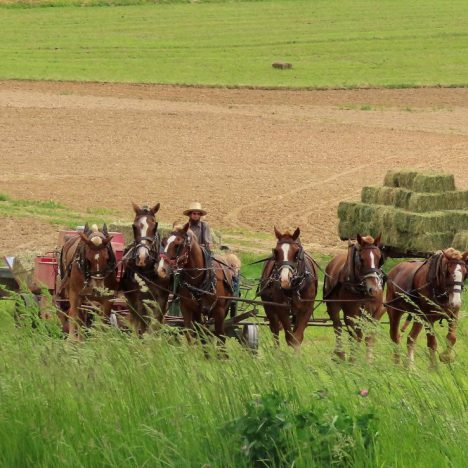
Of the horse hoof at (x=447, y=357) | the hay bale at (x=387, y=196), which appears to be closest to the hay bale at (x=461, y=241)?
the hay bale at (x=387, y=196)

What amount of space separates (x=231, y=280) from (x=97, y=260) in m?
1.66

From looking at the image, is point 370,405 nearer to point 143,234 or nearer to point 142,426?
point 142,426

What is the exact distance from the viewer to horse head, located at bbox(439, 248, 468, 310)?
1580cm

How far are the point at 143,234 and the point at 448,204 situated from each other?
31.2ft

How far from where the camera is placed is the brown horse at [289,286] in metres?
15.8

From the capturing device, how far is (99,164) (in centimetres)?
3588

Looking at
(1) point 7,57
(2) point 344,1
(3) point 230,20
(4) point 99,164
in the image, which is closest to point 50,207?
(4) point 99,164

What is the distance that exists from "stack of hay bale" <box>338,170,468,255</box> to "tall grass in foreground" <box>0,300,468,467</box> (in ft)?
45.2

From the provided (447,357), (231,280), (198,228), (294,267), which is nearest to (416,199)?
(198,228)

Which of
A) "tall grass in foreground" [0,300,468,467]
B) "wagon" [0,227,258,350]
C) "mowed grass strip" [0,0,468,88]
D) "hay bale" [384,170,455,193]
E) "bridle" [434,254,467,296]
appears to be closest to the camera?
"tall grass in foreground" [0,300,468,467]

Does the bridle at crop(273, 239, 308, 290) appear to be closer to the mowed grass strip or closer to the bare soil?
the bare soil

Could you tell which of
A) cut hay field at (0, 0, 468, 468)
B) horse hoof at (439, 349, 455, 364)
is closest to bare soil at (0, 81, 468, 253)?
cut hay field at (0, 0, 468, 468)

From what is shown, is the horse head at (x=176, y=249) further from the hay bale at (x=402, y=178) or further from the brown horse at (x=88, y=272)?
the hay bale at (x=402, y=178)

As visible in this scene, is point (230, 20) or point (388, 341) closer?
point (388, 341)
